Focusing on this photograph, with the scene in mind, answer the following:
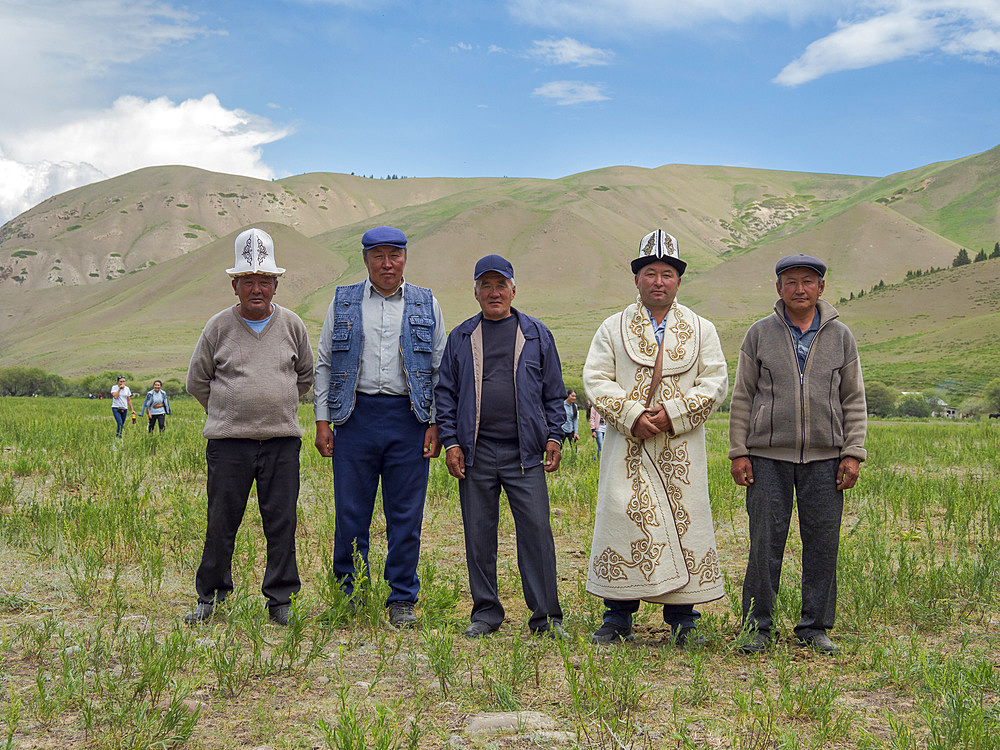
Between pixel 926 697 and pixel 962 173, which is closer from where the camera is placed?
pixel 926 697

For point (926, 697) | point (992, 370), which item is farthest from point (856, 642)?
point (992, 370)

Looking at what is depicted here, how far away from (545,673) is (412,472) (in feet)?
4.40

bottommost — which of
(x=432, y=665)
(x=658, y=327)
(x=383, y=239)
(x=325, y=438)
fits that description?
(x=432, y=665)

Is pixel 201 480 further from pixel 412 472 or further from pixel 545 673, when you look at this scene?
pixel 545 673

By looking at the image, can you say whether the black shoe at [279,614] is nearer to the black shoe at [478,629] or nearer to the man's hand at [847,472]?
the black shoe at [478,629]

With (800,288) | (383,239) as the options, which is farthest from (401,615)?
(800,288)

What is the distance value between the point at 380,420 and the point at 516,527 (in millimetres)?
931

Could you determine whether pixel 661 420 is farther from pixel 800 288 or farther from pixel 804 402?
pixel 800 288

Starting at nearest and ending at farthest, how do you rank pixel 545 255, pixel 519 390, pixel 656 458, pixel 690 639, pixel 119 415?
1. pixel 690 639
2. pixel 656 458
3. pixel 519 390
4. pixel 119 415
5. pixel 545 255

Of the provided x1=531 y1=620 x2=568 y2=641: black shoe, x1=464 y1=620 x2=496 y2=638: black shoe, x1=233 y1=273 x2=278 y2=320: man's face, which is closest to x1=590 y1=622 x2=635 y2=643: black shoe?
x1=531 y1=620 x2=568 y2=641: black shoe

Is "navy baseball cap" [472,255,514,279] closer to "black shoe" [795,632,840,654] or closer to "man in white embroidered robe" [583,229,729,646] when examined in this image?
"man in white embroidered robe" [583,229,729,646]

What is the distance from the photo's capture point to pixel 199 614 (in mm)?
4094

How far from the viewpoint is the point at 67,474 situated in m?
7.83

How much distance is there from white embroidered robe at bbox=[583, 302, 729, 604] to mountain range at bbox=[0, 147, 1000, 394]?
4076 centimetres
